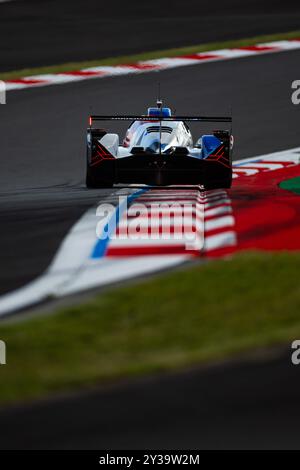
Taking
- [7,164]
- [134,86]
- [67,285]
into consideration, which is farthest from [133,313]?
[134,86]

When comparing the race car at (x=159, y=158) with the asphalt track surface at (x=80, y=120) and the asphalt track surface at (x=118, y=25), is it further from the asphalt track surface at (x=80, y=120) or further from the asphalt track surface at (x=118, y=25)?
the asphalt track surface at (x=118, y=25)

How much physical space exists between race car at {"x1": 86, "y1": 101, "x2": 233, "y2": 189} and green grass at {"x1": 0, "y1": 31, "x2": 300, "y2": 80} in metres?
8.25

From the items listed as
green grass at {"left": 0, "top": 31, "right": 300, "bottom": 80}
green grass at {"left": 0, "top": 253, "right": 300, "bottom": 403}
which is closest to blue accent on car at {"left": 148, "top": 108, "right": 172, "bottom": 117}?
green grass at {"left": 0, "top": 253, "right": 300, "bottom": 403}

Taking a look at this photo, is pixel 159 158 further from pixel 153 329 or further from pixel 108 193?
pixel 153 329

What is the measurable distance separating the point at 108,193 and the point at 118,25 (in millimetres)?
12980

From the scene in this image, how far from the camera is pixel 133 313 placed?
27.3 ft

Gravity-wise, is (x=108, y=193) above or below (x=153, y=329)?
above

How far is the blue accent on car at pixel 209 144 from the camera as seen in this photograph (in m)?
13.8

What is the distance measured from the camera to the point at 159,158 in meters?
13.5

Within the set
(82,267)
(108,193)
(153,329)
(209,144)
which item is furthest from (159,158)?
(153,329)

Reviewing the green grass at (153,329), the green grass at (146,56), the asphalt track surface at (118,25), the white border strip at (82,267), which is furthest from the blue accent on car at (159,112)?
the asphalt track surface at (118,25)

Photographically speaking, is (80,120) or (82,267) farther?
(80,120)

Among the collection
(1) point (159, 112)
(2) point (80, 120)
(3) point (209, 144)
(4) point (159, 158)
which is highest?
(2) point (80, 120)
